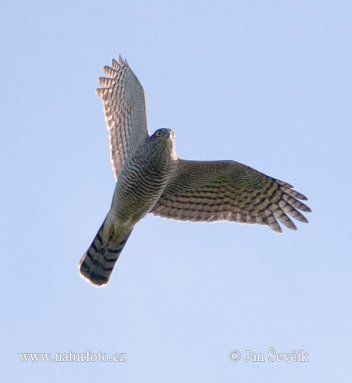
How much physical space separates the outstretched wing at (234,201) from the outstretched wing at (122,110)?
88 centimetres

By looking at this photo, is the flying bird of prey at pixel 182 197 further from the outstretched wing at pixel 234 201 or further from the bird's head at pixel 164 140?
the bird's head at pixel 164 140

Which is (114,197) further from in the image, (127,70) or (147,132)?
(127,70)

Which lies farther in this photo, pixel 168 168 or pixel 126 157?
pixel 126 157

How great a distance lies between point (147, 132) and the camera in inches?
544

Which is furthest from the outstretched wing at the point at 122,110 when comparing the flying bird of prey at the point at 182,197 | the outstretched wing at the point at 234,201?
the outstretched wing at the point at 234,201

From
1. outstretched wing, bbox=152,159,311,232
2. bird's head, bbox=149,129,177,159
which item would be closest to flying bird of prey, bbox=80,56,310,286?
outstretched wing, bbox=152,159,311,232

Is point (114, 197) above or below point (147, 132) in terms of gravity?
below

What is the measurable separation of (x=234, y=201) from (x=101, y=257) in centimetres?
216

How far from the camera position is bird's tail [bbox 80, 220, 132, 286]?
14.0m

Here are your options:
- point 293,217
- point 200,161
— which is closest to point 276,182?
point 293,217

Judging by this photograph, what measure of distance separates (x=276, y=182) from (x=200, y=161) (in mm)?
1432

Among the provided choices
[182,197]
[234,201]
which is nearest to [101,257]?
[182,197]

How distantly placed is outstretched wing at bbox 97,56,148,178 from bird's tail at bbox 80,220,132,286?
3.14 ft

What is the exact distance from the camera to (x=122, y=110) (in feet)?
47.6
